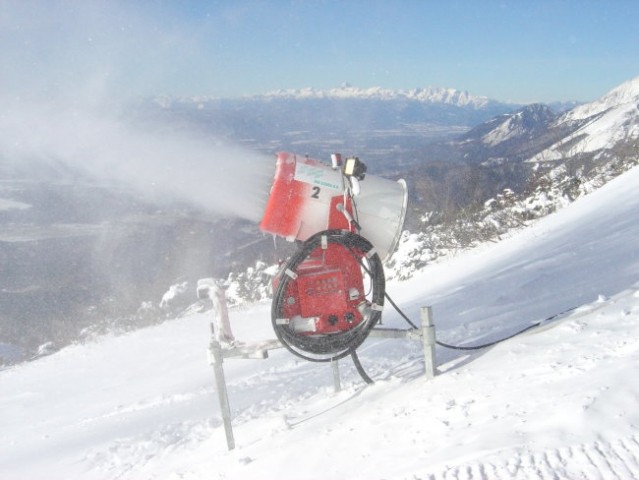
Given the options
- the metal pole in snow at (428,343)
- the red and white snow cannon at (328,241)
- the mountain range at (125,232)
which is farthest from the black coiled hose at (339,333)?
the mountain range at (125,232)

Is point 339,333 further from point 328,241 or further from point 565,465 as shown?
point 565,465

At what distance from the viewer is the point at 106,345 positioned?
12.5m

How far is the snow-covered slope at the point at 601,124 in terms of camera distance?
21234mm

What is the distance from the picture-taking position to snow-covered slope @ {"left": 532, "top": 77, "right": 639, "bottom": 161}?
69.7 ft

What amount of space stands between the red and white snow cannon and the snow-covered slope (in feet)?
53.3

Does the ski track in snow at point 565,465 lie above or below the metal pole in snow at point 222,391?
above

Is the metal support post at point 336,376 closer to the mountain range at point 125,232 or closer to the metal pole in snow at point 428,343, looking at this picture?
the metal pole in snow at point 428,343

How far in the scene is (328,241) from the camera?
13.6 feet

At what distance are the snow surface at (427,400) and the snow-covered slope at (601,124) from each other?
1233cm

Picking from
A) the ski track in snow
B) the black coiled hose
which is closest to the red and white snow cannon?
the black coiled hose

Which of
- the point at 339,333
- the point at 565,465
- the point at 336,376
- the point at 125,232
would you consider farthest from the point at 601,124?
the point at 125,232

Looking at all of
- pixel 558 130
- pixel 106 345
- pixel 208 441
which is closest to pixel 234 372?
pixel 208 441

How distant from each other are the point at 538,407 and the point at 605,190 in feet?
33.3

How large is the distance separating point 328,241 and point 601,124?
57.2 meters
